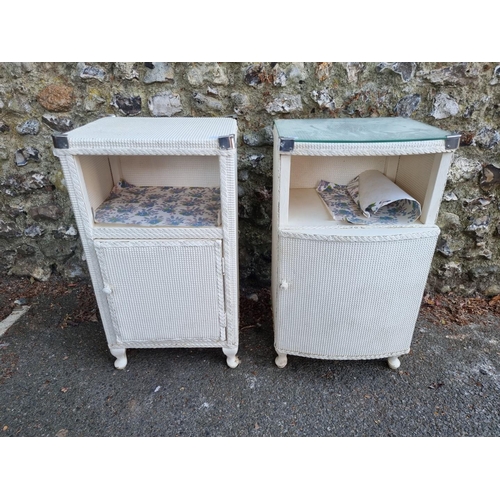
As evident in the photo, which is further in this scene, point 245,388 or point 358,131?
point 245,388

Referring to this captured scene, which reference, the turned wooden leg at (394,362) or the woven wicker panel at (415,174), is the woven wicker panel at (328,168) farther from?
the turned wooden leg at (394,362)

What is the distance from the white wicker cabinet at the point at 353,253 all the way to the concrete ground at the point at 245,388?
0.14 m

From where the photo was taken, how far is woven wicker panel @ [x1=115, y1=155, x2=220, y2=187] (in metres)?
1.67

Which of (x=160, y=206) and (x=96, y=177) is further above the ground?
(x=96, y=177)

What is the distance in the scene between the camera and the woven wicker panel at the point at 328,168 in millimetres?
1709

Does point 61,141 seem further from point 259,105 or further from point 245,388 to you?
point 245,388

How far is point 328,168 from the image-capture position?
5.68 ft

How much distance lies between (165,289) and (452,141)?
116cm

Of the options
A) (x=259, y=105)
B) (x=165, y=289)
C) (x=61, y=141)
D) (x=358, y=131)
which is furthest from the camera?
(x=259, y=105)

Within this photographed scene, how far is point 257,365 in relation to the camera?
166 centimetres

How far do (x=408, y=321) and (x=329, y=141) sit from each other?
81 centimetres

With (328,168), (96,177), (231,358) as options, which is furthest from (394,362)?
(96,177)

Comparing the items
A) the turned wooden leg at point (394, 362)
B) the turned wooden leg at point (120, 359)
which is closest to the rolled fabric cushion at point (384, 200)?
the turned wooden leg at point (394, 362)

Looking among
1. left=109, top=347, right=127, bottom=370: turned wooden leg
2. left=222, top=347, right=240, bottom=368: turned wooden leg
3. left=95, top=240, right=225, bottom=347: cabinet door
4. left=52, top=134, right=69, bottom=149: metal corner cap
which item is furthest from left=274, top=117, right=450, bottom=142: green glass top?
left=109, top=347, right=127, bottom=370: turned wooden leg
